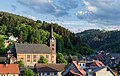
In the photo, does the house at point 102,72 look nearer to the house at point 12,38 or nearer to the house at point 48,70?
the house at point 48,70

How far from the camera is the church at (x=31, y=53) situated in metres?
108

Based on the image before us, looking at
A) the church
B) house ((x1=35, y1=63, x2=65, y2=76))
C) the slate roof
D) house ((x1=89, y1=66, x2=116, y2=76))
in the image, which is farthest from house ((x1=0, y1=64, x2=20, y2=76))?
house ((x1=89, y1=66, x2=116, y2=76))

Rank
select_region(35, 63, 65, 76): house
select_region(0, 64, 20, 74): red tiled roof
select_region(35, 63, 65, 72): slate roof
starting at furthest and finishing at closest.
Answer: select_region(35, 63, 65, 72): slate roof < select_region(35, 63, 65, 76): house < select_region(0, 64, 20, 74): red tiled roof

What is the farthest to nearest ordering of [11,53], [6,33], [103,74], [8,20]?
[8,20]
[6,33]
[11,53]
[103,74]

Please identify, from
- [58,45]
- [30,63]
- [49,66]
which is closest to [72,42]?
[58,45]

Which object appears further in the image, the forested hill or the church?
the forested hill

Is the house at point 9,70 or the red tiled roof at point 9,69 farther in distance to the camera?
the red tiled roof at point 9,69

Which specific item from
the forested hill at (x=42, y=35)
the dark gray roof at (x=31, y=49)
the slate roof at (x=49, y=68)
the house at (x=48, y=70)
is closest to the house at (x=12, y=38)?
the forested hill at (x=42, y=35)

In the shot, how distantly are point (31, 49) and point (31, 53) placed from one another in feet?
5.07

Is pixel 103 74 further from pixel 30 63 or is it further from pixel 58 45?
pixel 58 45

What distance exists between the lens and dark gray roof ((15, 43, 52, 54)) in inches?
4302

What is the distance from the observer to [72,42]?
173375 millimetres

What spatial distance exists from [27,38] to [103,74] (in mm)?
87794

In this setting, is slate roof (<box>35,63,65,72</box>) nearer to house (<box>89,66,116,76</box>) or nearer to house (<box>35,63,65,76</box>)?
house (<box>35,63,65,76</box>)
